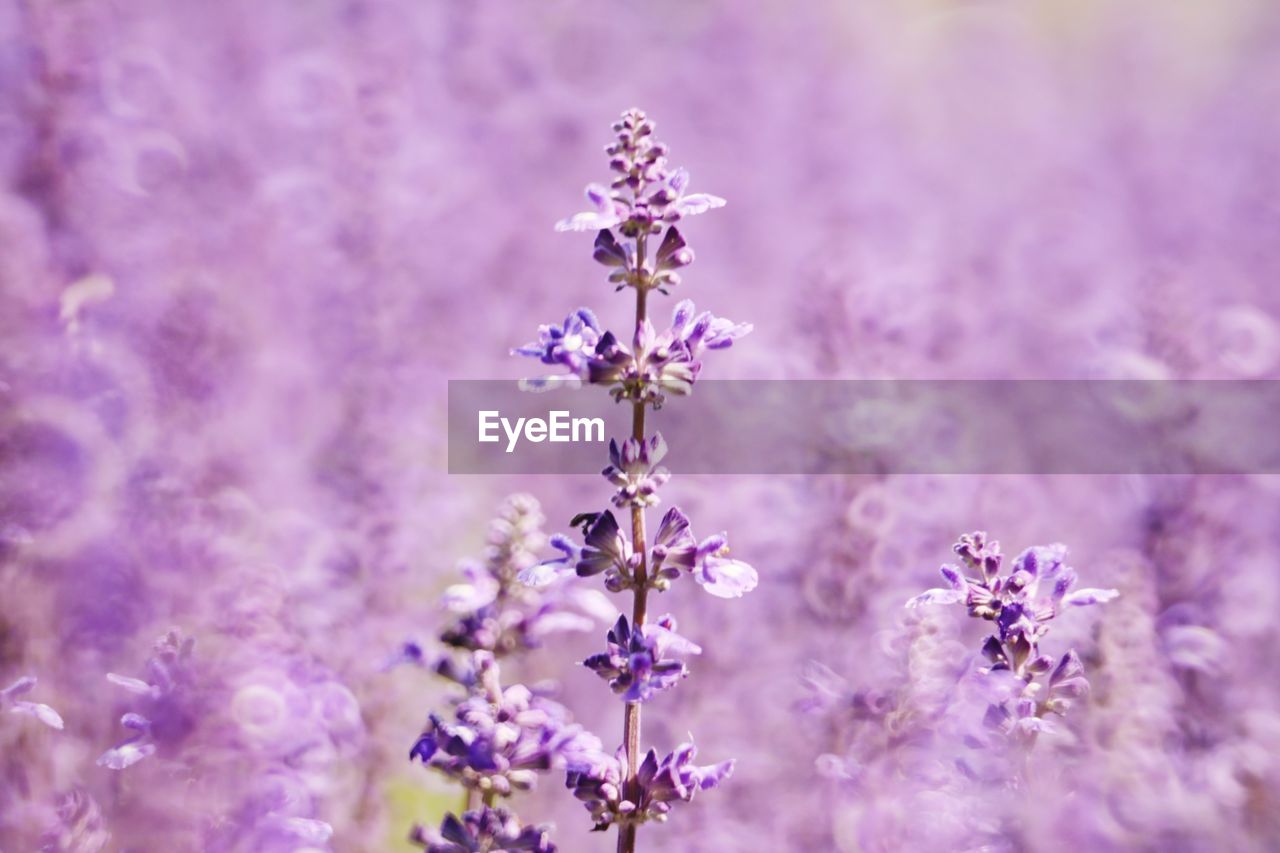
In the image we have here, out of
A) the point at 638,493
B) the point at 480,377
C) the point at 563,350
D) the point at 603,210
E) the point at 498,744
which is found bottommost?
the point at 498,744

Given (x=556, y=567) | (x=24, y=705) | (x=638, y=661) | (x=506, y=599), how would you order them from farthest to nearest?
(x=506, y=599), (x=24, y=705), (x=556, y=567), (x=638, y=661)

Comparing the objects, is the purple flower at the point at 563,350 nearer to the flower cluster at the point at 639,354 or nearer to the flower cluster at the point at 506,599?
the flower cluster at the point at 639,354

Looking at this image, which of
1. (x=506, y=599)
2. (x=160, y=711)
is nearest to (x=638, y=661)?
(x=506, y=599)

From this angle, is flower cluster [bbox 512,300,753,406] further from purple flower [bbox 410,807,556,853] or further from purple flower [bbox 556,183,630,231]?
purple flower [bbox 410,807,556,853]

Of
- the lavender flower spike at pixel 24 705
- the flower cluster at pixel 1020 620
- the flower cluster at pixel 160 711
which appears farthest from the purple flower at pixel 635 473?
the lavender flower spike at pixel 24 705

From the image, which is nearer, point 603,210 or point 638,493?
point 638,493

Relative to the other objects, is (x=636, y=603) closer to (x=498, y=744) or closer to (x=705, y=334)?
(x=498, y=744)

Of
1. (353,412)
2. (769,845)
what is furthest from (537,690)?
(353,412)

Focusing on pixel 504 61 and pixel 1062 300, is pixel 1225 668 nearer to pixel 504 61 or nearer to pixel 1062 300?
pixel 1062 300
